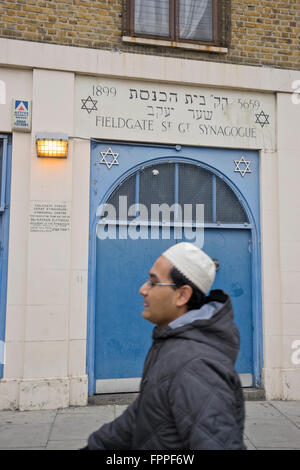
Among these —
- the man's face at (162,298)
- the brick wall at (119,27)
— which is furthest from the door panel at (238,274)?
the man's face at (162,298)

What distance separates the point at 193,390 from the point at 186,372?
0.07m

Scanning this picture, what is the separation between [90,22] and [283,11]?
3033 millimetres

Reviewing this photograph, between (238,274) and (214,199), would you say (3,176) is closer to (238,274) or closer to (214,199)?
(214,199)

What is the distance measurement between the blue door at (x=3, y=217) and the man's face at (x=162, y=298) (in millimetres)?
4001

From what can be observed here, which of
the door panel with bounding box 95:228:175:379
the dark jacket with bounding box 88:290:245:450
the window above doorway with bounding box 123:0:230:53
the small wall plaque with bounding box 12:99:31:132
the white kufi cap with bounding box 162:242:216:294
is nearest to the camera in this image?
the dark jacket with bounding box 88:290:245:450

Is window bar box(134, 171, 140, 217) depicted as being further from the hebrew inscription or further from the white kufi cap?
the white kufi cap

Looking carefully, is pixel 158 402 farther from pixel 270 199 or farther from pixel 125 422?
pixel 270 199

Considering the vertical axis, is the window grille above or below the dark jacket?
above

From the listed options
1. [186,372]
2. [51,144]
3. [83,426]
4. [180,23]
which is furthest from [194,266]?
[180,23]

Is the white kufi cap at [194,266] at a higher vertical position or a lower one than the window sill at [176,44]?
lower

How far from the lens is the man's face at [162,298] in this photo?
72.4 inches

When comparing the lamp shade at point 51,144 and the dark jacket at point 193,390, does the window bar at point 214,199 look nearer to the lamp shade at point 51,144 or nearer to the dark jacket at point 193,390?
the lamp shade at point 51,144

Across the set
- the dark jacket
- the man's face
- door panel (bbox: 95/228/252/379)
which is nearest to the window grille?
door panel (bbox: 95/228/252/379)

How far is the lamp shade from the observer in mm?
5410
